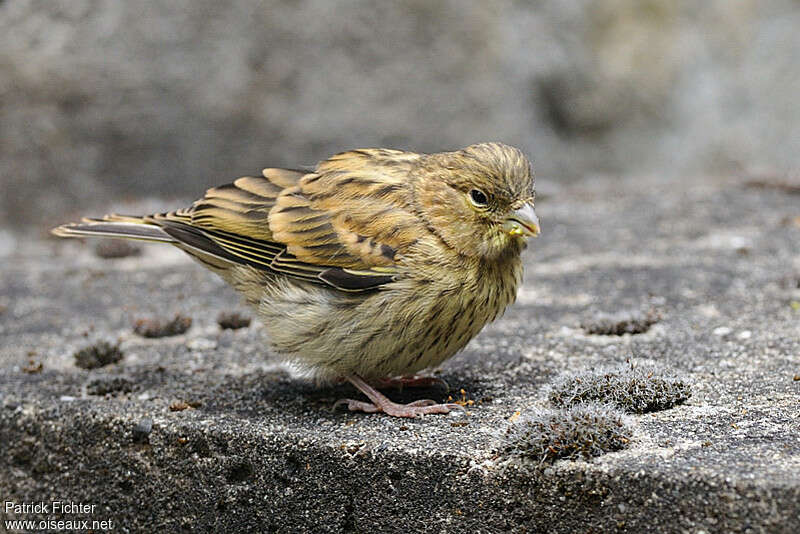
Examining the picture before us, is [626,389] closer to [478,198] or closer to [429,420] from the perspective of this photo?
[429,420]

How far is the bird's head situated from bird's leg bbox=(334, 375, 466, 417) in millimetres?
933

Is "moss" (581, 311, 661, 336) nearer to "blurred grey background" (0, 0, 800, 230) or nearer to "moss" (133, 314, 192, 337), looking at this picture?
"moss" (133, 314, 192, 337)

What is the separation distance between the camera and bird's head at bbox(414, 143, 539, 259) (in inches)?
207

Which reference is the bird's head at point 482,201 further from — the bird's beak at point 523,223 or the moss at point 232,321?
the moss at point 232,321

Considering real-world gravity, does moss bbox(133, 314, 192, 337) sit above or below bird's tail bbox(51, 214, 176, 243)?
below

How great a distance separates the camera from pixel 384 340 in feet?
17.5

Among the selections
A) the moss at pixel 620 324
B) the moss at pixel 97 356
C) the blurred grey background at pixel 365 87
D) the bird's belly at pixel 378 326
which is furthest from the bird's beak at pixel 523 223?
the blurred grey background at pixel 365 87

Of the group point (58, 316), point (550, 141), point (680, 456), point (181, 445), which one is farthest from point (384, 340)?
point (550, 141)

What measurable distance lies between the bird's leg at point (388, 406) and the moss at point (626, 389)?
65 cm

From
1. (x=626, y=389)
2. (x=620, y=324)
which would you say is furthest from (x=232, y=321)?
(x=626, y=389)

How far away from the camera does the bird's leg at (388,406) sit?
554 cm

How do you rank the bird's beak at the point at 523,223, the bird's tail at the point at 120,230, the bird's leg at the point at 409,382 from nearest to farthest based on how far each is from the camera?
the bird's beak at the point at 523,223 → the bird's leg at the point at 409,382 → the bird's tail at the point at 120,230

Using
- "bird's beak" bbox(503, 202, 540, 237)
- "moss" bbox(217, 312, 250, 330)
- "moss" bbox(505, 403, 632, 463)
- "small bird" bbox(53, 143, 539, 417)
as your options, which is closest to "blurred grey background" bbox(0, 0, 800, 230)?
"moss" bbox(217, 312, 250, 330)

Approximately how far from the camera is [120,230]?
6238 millimetres
